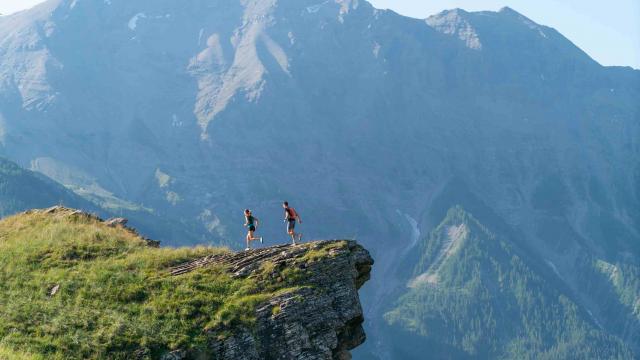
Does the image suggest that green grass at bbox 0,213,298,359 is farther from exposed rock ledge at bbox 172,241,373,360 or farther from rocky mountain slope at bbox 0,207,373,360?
exposed rock ledge at bbox 172,241,373,360

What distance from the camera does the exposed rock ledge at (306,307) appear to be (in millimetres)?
42594

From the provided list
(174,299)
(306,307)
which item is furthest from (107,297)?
(306,307)

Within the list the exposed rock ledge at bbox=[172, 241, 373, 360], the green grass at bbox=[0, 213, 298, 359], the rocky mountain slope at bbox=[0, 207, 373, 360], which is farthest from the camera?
the exposed rock ledge at bbox=[172, 241, 373, 360]

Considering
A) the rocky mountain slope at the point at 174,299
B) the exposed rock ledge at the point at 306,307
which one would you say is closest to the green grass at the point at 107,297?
the rocky mountain slope at the point at 174,299

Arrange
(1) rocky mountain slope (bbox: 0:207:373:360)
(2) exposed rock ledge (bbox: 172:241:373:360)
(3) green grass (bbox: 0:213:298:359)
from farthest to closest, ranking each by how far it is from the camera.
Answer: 1. (2) exposed rock ledge (bbox: 172:241:373:360)
2. (1) rocky mountain slope (bbox: 0:207:373:360)
3. (3) green grass (bbox: 0:213:298:359)

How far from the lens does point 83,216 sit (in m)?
56.0

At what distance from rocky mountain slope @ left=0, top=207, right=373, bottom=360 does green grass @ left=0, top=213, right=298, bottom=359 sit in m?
0.06

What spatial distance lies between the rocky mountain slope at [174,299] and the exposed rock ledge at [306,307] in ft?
0.18

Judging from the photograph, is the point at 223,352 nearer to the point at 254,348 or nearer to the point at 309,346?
the point at 254,348

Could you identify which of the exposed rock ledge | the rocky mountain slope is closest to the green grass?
the rocky mountain slope

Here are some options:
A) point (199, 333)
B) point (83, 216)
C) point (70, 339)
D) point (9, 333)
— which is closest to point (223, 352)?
point (199, 333)

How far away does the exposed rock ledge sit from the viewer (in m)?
42.6

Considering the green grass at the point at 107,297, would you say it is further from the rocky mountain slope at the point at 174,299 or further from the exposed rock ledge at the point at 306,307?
the exposed rock ledge at the point at 306,307

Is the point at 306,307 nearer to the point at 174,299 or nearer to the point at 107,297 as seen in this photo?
the point at 174,299
